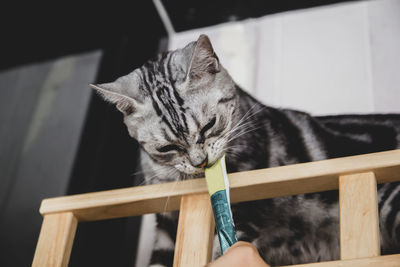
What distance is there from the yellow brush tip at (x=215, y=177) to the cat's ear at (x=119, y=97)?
31 centimetres

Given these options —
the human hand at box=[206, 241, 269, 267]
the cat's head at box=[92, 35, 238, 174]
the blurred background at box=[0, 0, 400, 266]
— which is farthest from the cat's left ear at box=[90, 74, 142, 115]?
the human hand at box=[206, 241, 269, 267]

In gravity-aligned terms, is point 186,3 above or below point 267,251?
above

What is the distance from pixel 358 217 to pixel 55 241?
0.66 m

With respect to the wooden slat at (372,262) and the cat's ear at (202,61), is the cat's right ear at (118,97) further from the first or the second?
the wooden slat at (372,262)

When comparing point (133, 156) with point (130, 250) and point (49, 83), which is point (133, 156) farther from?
point (49, 83)

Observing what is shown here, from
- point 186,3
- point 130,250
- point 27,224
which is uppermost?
point 186,3

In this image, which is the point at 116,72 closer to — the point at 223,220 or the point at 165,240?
the point at 165,240

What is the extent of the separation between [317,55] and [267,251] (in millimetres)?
733

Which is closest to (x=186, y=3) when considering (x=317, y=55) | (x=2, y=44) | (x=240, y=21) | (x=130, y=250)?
(x=240, y=21)

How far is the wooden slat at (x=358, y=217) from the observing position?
853 mm

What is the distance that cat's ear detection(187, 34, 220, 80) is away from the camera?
1237mm

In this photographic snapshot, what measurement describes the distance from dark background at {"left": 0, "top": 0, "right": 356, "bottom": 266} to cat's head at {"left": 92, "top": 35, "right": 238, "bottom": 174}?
1.20ft

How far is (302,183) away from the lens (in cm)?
99

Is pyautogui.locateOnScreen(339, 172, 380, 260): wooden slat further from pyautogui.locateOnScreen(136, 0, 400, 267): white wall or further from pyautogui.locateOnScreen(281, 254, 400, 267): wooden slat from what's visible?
pyautogui.locateOnScreen(136, 0, 400, 267): white wall
